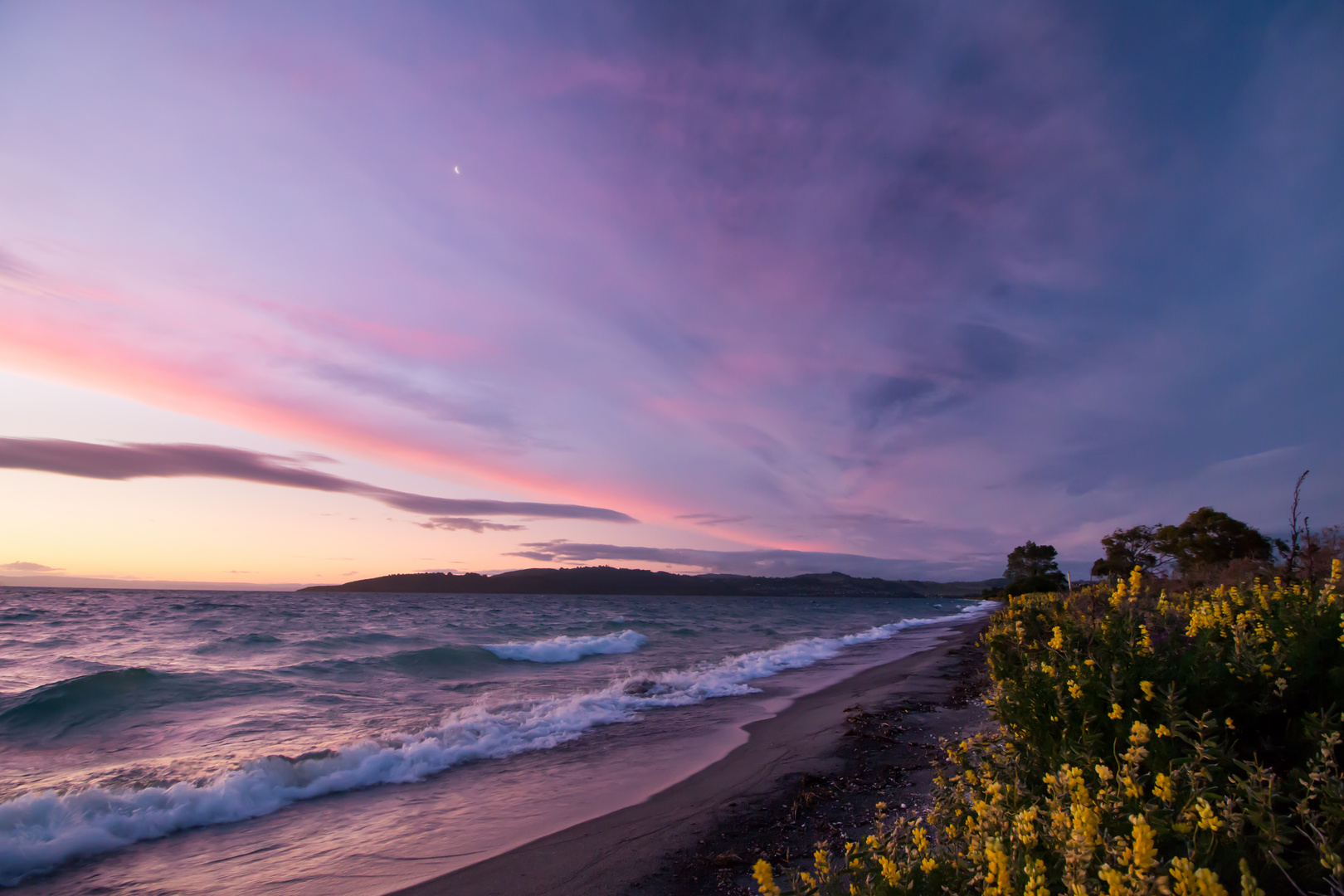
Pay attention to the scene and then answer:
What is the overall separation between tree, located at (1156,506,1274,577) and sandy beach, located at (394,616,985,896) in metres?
31.1

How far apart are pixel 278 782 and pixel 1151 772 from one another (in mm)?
11170

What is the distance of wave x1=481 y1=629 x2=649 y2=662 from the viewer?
27.3m

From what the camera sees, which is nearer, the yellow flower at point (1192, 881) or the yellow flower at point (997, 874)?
the yellow flower at point (1192, 881)

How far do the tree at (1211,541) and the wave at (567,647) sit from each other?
30.2 m

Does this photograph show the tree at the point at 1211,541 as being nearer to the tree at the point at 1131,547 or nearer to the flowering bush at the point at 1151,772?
the tree at the point at 1131,547

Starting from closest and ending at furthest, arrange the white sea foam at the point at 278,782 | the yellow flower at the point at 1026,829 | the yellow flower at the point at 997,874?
1. the yellow flower at the point at 997,874
2. the yellow flower at the point at 1026,829
3. the white sea foam at the point at 278,782

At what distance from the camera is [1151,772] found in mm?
3131

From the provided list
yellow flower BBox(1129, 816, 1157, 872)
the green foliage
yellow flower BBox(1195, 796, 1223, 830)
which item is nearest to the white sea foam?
yellow flower BBox(1129, 816, 1157, 872)

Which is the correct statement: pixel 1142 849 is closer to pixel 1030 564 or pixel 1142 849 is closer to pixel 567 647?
pixel 567 647

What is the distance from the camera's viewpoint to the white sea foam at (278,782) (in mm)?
7293

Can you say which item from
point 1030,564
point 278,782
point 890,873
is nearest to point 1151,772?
point 890,873

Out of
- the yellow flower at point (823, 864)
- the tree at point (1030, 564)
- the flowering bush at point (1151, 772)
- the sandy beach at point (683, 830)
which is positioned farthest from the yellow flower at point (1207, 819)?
the tree at point (1030, 564)

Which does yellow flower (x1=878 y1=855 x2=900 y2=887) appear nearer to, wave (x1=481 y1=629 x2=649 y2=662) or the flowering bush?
the flowering bush

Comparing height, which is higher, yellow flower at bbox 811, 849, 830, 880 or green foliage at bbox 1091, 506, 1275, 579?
green foliage at bbox 1091, 506, 1275, 579
